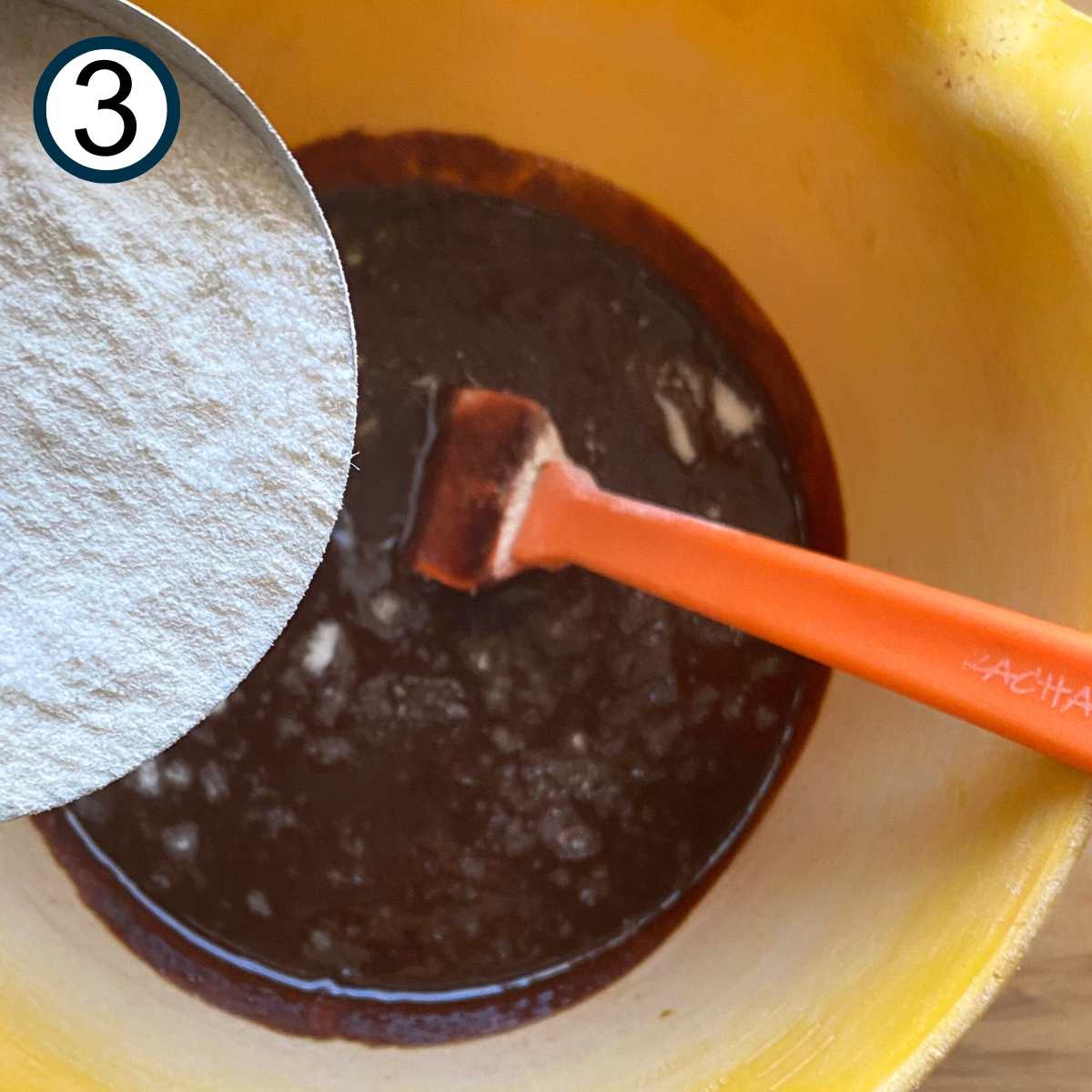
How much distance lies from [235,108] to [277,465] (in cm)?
16

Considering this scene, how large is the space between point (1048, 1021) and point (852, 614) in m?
0.33

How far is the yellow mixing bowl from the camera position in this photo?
490 millimetres

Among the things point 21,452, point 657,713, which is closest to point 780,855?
point 657,713

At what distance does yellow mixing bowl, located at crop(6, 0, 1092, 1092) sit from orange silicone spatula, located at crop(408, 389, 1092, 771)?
2.3 inches

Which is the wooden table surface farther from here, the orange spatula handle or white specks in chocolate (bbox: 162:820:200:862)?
white specks in chocolate (bbox: 162:820:200:862)

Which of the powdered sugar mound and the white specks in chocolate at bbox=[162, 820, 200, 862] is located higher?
the powdered sugar mound

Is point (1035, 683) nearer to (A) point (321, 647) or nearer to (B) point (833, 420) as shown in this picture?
(B) point (833, 420)

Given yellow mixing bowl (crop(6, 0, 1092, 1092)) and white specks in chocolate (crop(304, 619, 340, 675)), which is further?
white specks in chocolate (crop(304, 619, 340, 675))

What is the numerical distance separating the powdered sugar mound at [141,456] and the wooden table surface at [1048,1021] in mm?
501

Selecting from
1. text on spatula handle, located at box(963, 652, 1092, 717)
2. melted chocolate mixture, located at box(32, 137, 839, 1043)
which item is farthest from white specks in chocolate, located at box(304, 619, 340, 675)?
text on spatula handle, located at box(963, 652, 1092, 717)

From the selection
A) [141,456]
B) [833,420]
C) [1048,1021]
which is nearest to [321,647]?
[141,456]

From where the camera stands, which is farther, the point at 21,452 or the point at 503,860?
the point at 503,860

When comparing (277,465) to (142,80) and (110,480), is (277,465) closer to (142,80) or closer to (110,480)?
(110,480)

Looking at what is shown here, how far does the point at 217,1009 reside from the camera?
673 millimetres
